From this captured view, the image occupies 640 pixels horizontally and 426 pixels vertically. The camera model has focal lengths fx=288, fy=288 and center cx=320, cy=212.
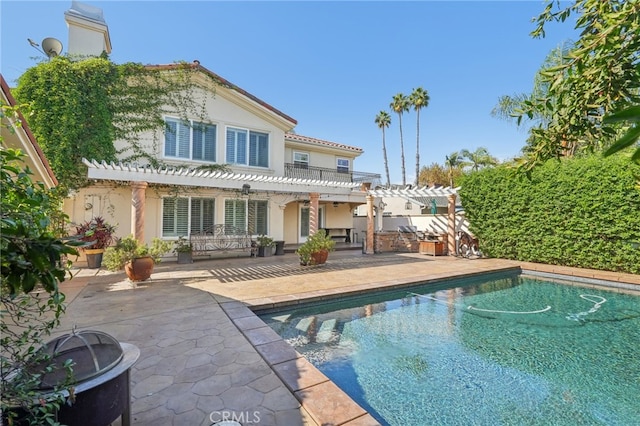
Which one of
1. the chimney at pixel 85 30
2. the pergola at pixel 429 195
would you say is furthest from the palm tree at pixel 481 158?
the chimney at pixel 85 30

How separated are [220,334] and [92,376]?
301cm

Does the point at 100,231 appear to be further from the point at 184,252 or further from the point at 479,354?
the point at 479,354

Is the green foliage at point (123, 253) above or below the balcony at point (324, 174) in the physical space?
below

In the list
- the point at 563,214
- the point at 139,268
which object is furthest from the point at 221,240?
the point at 563,214

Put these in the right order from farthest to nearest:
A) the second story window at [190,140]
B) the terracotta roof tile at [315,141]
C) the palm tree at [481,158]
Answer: the palm tree at [481,158], the terracotta roof tile at [315,141], the second story window at [190,140]

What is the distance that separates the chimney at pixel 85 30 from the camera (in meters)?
13.0

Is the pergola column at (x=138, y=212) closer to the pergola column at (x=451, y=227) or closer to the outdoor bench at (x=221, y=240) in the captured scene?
the outdoor bench at (x=221, y=240)

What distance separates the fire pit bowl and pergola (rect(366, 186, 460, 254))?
14646 millimetres

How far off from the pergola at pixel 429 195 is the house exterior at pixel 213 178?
2426 mm

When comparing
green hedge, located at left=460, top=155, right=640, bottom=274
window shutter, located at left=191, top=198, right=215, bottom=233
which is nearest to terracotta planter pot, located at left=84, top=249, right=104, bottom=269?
window shutter, located at left=191, top=198, right=215, bottom=233

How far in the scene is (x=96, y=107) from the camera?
481 inches

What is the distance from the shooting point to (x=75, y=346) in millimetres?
2414

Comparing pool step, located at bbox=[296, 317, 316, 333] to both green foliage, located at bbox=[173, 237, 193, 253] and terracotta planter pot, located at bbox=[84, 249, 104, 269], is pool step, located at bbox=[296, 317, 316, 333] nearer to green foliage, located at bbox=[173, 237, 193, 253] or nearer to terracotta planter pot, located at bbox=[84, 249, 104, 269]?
green foliage, located at bbox=[173, 237, 193, 253]

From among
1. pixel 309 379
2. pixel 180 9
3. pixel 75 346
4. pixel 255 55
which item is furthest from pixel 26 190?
pixel 255 55
